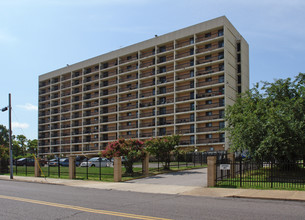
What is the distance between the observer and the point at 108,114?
69.8 m

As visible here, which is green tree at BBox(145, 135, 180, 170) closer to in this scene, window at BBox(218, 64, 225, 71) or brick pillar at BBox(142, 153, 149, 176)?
brick pillar at BBox(142, 153, 149, 176)

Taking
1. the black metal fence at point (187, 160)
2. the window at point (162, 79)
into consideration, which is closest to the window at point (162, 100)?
the window at point (162, 79)

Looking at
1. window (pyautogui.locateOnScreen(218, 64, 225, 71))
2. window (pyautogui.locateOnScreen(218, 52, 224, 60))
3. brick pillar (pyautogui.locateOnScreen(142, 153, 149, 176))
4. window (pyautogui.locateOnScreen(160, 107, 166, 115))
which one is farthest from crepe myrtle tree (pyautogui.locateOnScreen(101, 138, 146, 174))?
window (pyautogui.locateOnScreen(160, 107, 166, 115))

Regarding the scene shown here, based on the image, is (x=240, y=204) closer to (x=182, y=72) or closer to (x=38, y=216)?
(x=38, y=216)

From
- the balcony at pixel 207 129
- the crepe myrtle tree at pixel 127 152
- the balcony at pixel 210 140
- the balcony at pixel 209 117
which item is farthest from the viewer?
the balcony at pixel 207 129

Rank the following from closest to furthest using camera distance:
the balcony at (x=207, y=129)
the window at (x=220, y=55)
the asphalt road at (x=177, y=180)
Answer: the asphalt road at (x=177, y=180) < the balcony at (x=207, y=129) < the window at (x=220, y=55)

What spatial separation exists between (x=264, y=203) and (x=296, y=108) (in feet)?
36.6

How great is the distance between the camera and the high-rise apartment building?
54781mm

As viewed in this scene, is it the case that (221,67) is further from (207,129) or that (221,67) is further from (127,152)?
(127,152)

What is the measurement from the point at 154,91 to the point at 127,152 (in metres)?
41.4

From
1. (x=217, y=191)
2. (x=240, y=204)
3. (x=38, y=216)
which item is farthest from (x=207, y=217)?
(x=217, y=191)

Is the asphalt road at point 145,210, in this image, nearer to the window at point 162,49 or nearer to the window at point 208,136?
the window at point 208,136

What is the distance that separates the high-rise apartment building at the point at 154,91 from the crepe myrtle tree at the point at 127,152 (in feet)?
101

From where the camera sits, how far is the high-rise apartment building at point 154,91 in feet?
180
